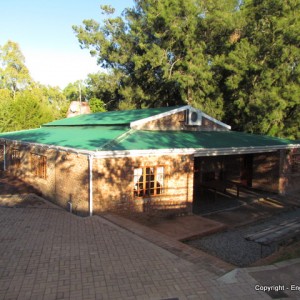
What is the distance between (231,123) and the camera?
28281 mm

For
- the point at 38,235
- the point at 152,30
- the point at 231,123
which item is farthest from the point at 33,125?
the point at 38,235

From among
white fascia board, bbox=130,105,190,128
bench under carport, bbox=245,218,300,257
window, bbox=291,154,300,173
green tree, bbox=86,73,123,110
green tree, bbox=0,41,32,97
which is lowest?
bench under carport, bbox=245,218,300,257

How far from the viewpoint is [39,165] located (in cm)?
1555

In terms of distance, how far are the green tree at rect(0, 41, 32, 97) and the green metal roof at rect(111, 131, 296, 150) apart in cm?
4814

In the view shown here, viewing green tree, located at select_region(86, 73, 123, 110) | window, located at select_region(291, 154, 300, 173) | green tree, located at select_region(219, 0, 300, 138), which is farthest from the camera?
green tree, located at select_region(86, 73, 123, 110)

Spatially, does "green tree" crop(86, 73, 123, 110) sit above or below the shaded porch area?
above

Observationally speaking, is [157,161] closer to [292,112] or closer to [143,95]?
[292,112]

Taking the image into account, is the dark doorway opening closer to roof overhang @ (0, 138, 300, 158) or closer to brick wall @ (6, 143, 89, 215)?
roof overhang @ (0, 138, 300, 158)

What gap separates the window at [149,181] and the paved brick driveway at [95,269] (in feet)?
9.19

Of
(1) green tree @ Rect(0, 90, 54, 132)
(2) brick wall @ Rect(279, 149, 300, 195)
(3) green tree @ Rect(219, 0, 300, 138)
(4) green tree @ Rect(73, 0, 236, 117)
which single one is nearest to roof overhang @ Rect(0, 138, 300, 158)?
(2) brick wall @ Rect(279, 149, 300, 195)

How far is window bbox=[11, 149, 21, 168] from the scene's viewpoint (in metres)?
18.7

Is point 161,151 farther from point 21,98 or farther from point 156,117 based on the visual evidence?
point 21,98

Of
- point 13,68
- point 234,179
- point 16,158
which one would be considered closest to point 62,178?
point 16,158

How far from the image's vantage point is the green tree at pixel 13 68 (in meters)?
55.4
